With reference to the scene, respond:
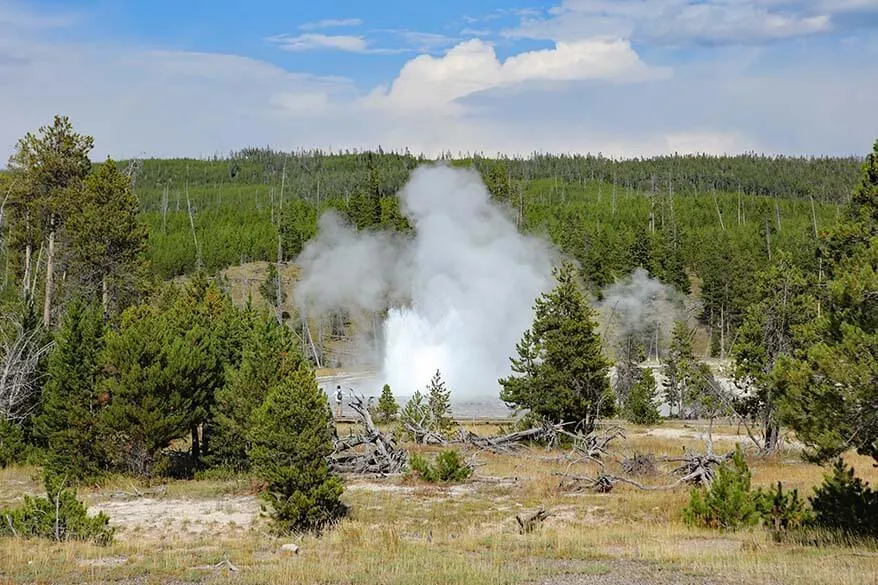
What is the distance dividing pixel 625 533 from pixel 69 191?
3313cm

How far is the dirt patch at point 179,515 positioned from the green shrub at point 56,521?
1.65m

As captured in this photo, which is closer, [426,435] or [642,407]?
[426,435]

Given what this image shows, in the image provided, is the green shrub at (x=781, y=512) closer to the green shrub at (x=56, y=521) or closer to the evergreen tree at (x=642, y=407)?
the green shrub at (x=56, y=521)

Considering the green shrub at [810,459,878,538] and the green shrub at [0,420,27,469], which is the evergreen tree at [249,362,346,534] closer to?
the green shrub at [810,459,878,538]

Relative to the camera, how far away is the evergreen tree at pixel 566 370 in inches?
1244

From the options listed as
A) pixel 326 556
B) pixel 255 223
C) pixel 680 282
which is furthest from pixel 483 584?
pixel 255 223

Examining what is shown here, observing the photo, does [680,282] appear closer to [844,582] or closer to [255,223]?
[255,223]

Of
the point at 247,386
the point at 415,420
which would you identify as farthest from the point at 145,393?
the point at 415,420

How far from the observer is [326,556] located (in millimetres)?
15070

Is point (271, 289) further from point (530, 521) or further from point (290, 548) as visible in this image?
point (290, 548)

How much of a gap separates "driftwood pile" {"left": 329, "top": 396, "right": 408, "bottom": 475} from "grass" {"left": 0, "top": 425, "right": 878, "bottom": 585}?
280cm

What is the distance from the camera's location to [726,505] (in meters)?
17.5

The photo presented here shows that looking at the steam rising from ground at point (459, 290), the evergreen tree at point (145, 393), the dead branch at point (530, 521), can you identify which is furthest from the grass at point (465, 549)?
the steam rising from ground at point (459, 290)

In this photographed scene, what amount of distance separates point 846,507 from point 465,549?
752 centimetres
